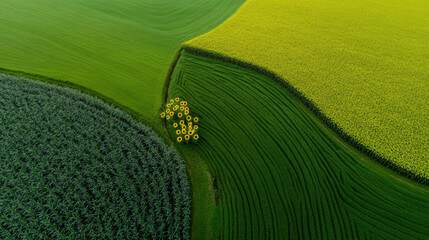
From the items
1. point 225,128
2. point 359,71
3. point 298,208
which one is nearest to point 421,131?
point 359,71

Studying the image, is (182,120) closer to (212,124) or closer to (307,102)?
(212,124)

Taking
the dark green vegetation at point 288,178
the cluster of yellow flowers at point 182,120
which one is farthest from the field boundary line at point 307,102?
the cluster of yellow flowers at point 182,120

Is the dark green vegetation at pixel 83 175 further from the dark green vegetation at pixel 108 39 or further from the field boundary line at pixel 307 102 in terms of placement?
the field boundary line at pixel 307 102

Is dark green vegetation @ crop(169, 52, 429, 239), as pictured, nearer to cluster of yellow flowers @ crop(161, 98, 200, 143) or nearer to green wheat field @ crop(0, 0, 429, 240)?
green wheat field @ crop(0, 0, 429, 240)

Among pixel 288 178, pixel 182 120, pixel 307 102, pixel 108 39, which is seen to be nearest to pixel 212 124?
pixel 182 120

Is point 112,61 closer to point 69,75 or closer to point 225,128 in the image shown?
point 69,75

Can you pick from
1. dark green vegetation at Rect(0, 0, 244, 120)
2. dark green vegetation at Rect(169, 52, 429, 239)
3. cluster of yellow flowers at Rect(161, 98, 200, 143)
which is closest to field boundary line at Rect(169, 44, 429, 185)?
dark green vegetation at Rect(169, 52, 429, 239)
